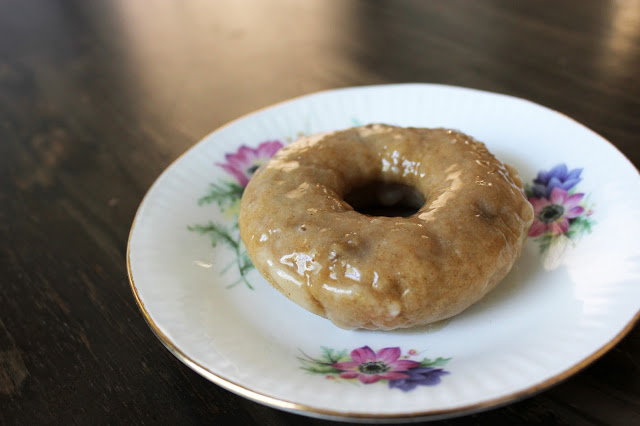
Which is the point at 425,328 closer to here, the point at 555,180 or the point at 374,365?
the point at 374,365

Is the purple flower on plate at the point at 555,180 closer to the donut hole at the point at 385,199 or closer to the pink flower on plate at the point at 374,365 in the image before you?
the donut hole at the point at 385,199

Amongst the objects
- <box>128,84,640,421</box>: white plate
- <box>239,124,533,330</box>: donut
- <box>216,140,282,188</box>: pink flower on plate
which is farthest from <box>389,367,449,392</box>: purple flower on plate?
<box>216,140,282,188</box>: pink flower on plate

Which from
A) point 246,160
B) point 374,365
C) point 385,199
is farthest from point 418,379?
point 246,160

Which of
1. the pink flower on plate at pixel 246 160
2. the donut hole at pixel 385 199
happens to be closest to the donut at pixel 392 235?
the donut hole at pixel 385 199

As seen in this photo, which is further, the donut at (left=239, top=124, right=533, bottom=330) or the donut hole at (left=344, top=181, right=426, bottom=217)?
the donut hole at (left=344, top=181, right=426, bottom=217)

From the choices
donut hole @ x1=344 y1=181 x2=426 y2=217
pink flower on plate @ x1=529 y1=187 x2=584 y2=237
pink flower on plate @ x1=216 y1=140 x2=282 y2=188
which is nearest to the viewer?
pink flower on plate @ x1=529 y1=187 x2=584 y2=237

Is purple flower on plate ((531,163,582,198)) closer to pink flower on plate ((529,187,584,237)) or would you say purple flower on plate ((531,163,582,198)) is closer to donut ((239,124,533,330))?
pink flower on plate ((529,187,584,237))
